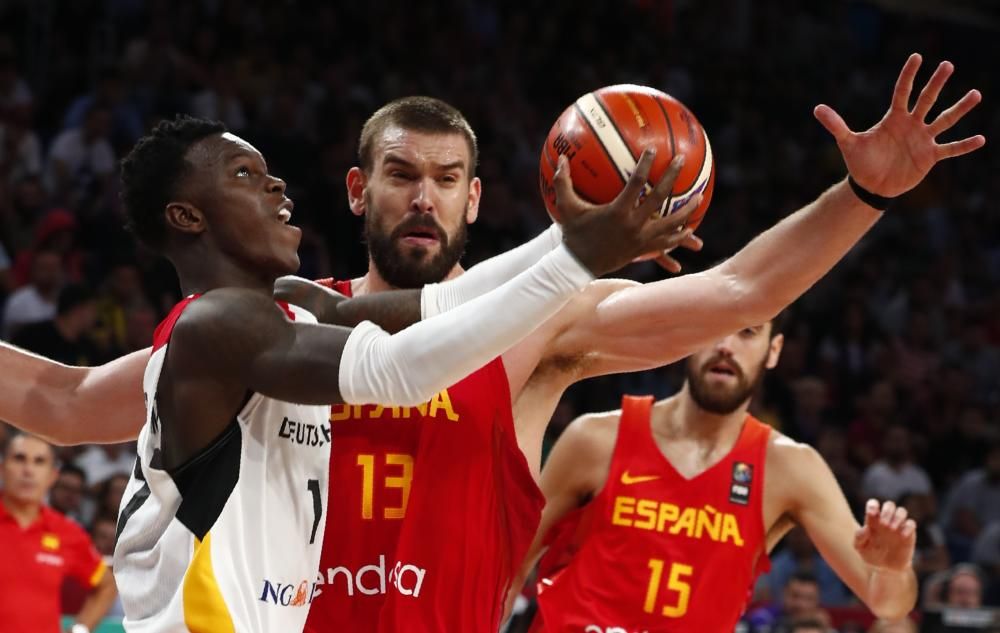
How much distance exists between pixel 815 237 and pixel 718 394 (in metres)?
2.33

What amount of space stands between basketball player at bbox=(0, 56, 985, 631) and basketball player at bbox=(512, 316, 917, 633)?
4.83 ft

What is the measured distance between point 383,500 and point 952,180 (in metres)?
13.8

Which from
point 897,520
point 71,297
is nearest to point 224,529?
point 897,520

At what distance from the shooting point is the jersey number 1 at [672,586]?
5297 mm

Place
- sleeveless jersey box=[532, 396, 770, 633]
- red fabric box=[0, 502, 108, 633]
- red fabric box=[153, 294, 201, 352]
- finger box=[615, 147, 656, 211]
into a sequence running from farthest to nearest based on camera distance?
1. red fabric box=[0, 502, 108, 633]
2. sleeveless jersey box=[532, 396, 770, 633]
3. red fabric box=[153, 294, 201, 352]
4. finger box=[615, 147, 656, 211]

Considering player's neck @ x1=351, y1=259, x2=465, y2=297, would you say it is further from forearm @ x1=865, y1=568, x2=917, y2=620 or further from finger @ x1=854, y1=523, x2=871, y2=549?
forearm @ x1=865, y1=568, x2=917, y2=620

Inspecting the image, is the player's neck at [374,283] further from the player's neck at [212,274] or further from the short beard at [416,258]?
the player's neck at [212,274]

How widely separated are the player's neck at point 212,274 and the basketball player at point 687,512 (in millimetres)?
2377

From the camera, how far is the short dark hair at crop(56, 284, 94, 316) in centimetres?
861

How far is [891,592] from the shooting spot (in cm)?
512

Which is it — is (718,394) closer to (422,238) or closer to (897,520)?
(897,520)

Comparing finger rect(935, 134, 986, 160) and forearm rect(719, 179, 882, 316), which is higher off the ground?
finger rect(935, 134, 986, 160)

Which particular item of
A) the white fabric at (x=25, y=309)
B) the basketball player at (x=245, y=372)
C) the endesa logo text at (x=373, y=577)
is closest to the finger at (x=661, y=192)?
the basketball player at (x=245, y=372)

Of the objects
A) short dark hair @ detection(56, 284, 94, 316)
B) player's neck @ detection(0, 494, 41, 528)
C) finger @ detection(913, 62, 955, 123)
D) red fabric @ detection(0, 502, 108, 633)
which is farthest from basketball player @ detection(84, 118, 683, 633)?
short dark hair @ detection(56, 284, 94, 316)
